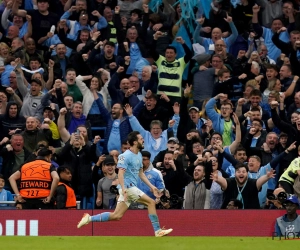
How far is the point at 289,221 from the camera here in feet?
63.3

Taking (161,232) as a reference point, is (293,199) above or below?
above

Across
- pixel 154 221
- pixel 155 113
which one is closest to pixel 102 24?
pixel 155 113

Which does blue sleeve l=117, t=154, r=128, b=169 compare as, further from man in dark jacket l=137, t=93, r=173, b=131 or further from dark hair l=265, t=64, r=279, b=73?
dark hair l=265, t=64, r=279, b=73

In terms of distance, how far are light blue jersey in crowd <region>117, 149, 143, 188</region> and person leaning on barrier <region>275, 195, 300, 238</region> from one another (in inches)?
99.0

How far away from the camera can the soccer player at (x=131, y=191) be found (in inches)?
745

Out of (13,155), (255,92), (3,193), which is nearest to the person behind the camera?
(3,193)

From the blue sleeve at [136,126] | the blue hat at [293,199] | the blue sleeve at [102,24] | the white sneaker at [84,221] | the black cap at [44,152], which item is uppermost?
the blue sleeve at [102,24]

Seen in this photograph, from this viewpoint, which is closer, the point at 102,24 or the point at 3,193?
the point at 3,193

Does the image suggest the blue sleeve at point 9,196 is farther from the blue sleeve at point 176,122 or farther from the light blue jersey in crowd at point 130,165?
the blue sleeve at point 176,122

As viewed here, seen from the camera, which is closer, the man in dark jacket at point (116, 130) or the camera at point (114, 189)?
the camera at point (114, 189)

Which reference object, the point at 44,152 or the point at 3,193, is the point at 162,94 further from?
the point at 3,193

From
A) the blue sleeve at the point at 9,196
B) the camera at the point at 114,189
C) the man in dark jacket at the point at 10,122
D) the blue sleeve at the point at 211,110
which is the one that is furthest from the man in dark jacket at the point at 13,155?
the blue sleeve at the point at 211,110
